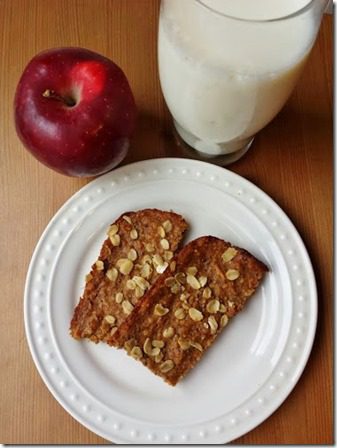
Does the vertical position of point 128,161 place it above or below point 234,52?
below

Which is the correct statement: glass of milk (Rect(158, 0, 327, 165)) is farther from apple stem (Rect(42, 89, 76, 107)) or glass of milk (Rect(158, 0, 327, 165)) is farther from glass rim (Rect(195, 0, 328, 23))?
apple stem (Rect(42, 89, 76, 107))

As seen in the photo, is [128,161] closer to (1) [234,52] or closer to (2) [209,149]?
(2) [209,149]

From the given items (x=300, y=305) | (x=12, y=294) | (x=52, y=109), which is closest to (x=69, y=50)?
(x=52, y=109)

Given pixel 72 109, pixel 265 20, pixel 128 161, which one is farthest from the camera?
pixel 128 161

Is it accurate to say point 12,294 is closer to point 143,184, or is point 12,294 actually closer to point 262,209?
point 143,184

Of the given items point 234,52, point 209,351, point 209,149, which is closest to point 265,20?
point 234,52

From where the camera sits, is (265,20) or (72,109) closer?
(265,20)
